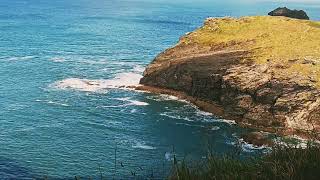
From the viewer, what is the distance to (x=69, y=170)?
150ft

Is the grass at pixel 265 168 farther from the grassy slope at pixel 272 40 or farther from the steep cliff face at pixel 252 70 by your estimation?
the grassy slope at pixel 272 40

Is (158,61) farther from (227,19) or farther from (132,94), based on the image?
(227,19)

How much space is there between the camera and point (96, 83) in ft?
267

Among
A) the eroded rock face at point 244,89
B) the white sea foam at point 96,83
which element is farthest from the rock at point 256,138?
the white sea foam at point 96,83

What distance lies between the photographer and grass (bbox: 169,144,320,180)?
11.8 m

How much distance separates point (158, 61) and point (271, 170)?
71290mm

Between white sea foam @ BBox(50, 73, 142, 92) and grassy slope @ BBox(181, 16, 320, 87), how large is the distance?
37.9ft

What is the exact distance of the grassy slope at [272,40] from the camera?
67812 mm

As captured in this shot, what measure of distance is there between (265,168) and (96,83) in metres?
70.1

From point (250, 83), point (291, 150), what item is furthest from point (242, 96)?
point (291, 150)

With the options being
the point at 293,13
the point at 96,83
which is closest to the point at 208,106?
the point at 96,83

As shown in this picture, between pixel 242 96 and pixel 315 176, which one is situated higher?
pixel 315 176

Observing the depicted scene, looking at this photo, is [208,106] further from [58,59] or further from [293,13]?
[293,13]

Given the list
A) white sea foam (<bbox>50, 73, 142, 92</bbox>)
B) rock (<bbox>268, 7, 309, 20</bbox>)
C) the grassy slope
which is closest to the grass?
the grassy slope
